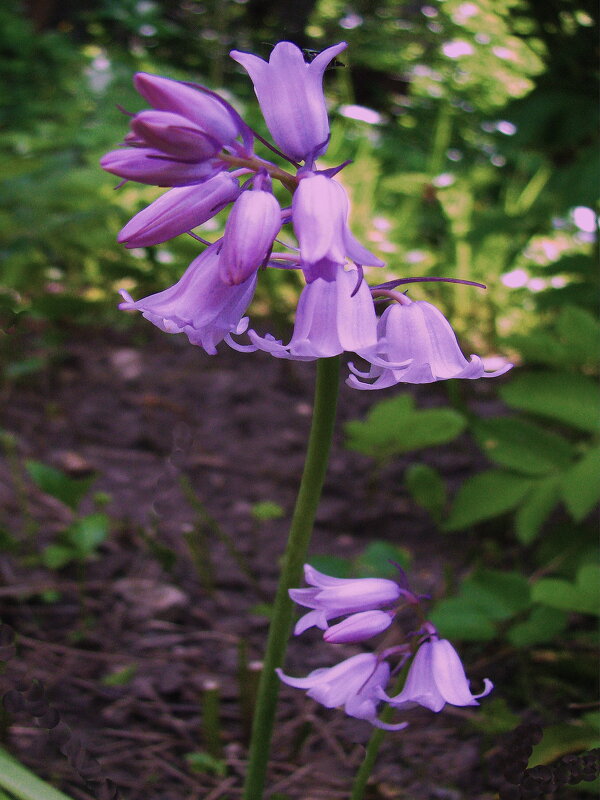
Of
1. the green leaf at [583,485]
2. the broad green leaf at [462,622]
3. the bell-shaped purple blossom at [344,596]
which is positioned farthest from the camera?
the green leaf at [583,485]

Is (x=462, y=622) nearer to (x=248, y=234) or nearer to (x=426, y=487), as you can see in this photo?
(x=426, y=487)

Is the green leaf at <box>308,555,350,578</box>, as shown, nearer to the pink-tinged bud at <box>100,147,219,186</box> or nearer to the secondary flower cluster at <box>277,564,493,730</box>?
the secondary flower cluster at <box>277,564,493,730</box>

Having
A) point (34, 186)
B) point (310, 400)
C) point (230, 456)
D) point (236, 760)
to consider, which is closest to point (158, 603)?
point (236, 760)

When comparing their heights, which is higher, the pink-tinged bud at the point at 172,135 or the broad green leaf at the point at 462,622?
the pink-tinged bud at the point at 172,135

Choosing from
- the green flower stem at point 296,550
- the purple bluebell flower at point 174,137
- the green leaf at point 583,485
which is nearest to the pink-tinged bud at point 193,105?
the purple bluebell flower at point 174,137

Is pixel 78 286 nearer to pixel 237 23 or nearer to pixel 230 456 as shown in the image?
pixel 230 456

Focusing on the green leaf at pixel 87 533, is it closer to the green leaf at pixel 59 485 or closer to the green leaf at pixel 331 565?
the green leaf at pixel 59 485
